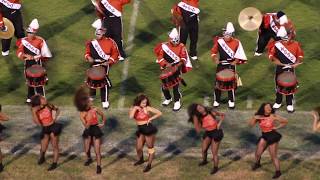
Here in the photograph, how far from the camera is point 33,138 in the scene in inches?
559

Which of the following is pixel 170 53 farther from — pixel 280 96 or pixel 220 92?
pixel 280 96

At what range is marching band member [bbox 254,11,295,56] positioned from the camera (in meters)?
16.2

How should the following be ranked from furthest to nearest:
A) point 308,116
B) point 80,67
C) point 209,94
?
point 80,67, point 209,94, point 308,116

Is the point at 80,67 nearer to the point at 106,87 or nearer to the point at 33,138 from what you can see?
the point at 106,87

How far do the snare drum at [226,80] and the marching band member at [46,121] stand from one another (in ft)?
13.1

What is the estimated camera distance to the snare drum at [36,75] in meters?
14.7

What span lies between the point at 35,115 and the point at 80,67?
5086mm

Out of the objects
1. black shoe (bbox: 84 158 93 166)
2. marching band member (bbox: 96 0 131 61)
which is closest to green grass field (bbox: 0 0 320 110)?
marching band member (bbox: 96 0 131 61)

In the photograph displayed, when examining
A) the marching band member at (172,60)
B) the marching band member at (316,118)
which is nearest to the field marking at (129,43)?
the marching band member at (172,60)

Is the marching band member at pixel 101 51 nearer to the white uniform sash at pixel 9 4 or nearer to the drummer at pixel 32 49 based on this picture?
the drummer at pixel 32 49

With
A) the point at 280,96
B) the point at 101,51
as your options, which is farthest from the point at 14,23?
the point at 280,96

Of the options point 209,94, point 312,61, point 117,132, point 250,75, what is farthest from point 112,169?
point 312,61

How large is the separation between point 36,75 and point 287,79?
566 centimetres

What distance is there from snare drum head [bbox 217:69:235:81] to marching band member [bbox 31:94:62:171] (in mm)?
3992
